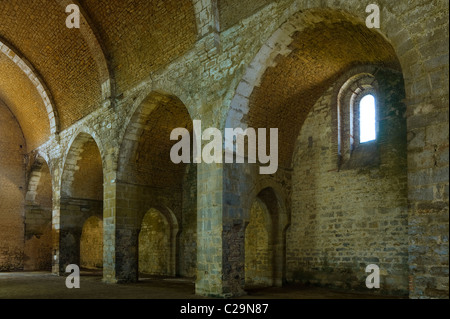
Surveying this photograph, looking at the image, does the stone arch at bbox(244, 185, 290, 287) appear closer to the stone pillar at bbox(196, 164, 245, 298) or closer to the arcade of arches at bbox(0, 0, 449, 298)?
the arcade of arches at bbox(0, 0, 449, 298)

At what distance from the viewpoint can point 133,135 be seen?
12.6 meters

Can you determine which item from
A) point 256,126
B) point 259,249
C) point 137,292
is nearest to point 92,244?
point 137,292

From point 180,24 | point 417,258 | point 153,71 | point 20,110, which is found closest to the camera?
point 417,258

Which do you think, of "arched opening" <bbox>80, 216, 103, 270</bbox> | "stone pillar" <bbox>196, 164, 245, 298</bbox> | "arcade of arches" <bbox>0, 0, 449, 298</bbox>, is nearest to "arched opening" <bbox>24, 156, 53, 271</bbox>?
"arched opening" <bbox>80, 216, 103, 270</bbox>

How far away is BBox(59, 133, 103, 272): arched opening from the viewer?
51.6 ft

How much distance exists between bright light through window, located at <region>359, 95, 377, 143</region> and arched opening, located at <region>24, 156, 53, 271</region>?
13.8 metres

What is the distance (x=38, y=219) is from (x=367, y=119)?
15.1 meters

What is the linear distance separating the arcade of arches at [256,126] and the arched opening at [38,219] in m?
3.73

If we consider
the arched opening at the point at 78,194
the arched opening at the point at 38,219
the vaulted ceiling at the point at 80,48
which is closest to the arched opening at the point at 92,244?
the arched opening at the point at 38,219

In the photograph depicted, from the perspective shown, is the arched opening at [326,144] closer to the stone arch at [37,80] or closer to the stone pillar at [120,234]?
the stone pillar at [120,234]

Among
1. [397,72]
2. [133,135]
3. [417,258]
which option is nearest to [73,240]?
[133,135]

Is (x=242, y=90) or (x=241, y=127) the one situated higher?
(x=242, y=90)

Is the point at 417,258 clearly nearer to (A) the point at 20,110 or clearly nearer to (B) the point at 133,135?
(B) the point at 133,135

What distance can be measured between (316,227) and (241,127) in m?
3.36
